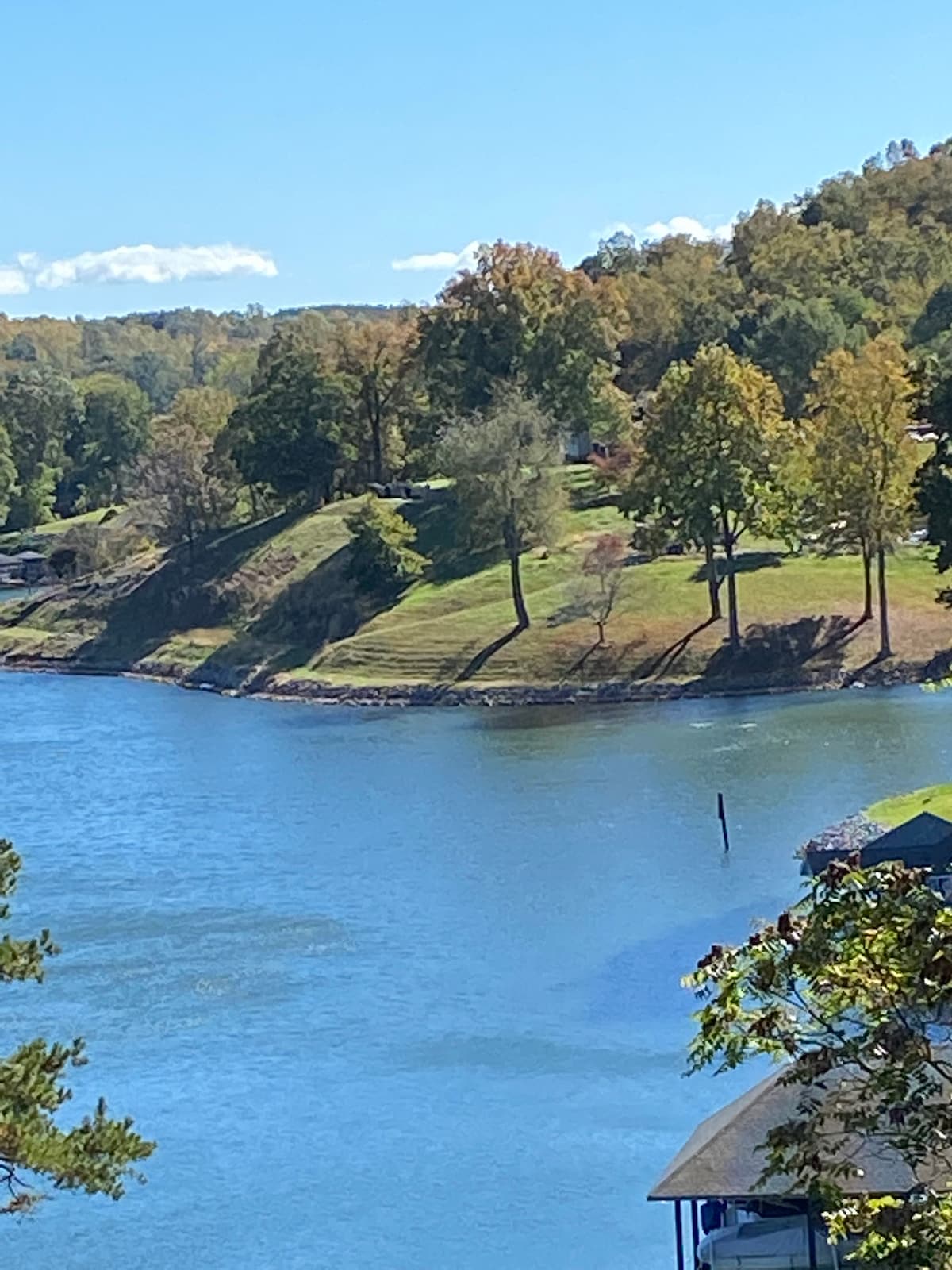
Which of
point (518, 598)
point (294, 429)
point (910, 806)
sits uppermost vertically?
point (294, 429)

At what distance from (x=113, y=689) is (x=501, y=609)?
15.6 metres

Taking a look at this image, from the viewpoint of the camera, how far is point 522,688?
64062 millimetres

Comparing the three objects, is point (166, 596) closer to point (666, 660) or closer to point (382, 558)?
point (382, 558)

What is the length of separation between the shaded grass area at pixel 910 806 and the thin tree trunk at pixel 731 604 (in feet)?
69.6

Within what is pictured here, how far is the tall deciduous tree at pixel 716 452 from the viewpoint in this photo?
2499 inches

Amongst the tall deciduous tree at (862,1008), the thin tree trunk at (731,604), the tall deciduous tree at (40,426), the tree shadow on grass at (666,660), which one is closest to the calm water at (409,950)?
the tree shadow on grass at (666,660)

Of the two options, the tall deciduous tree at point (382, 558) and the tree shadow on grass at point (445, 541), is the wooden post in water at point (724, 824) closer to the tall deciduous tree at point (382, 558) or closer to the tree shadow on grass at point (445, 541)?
the tree shadow on grass at point (445, 541)

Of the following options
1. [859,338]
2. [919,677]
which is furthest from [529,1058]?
[859,338]

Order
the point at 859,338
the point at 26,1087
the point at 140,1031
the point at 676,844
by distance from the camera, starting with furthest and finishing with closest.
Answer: the point at 859,338 < the point at 676,844 < the point at 140,1031 < the point at 26,1087

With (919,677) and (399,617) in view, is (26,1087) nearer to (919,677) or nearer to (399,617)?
(919,677)

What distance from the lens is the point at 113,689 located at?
2940 inches

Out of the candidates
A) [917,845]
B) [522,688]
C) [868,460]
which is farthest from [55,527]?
[917,845]

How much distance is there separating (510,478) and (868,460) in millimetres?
13608

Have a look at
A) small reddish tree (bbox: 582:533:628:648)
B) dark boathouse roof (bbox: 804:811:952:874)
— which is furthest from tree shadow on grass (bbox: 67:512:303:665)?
dark boathouse roof (bbox: 804:811:952:874)
